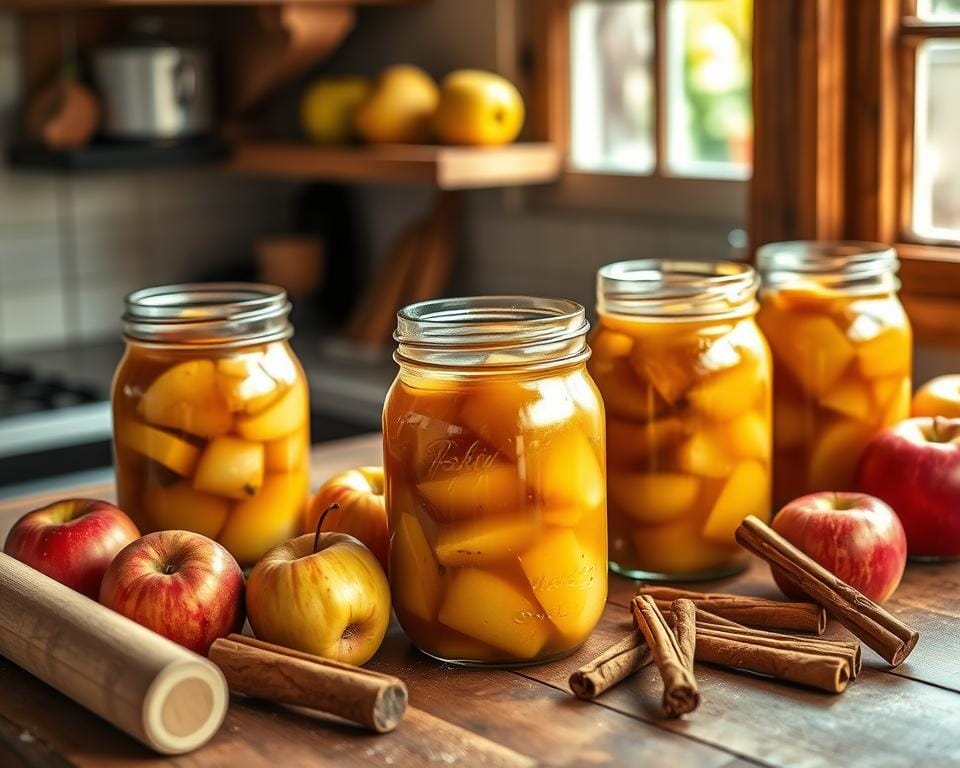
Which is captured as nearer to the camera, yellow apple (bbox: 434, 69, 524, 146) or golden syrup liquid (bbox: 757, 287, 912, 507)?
golden syrup liquid (bbox: 757, 287, 912, 507)

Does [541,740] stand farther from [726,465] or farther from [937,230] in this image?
[937,230]

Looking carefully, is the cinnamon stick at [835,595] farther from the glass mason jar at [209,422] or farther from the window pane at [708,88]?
the window pane at [708,88]

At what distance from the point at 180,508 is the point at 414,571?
0.26 metres

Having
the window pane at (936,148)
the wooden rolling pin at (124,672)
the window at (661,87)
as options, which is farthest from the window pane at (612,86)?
the wooden rolling pin at (124,672)

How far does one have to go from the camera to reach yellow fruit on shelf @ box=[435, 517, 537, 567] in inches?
37.2

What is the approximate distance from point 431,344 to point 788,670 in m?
0.33

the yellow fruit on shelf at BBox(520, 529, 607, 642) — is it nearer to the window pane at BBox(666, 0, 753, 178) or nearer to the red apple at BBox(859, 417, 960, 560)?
the red apple at BBox(859, 417, 960, 560)

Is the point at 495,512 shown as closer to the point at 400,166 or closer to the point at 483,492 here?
the point at 483,492

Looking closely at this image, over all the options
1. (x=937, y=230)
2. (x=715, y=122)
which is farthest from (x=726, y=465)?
(x=715, y=122)

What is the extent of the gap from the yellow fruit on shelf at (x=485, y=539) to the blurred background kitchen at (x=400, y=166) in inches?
35.1

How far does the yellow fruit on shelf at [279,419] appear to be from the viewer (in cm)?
114

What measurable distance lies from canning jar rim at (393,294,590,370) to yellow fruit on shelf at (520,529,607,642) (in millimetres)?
127

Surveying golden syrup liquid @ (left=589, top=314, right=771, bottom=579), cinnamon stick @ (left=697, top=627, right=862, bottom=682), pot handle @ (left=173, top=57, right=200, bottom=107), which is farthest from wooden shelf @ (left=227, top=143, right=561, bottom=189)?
cinnamon stick @ (left=697, top=627, right=862, bottom=682)

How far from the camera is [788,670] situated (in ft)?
3.08
